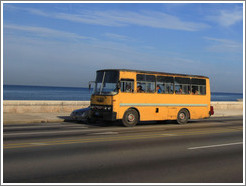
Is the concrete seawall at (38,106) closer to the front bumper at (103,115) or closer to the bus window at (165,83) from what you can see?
the front bumper at (103,115)

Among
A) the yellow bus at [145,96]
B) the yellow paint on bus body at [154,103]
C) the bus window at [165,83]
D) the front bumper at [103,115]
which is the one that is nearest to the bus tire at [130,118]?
the yellow bus at [145,96]

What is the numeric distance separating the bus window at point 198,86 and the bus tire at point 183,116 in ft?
4.76

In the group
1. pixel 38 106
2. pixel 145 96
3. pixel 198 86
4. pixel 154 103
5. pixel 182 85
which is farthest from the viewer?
pixel 38 106

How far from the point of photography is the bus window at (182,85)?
2025 cm

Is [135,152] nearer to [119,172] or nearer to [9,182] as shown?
[119,172]

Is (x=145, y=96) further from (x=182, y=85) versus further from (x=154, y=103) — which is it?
(x=182, y=85)

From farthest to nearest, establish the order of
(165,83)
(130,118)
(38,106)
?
1. (38,106)
2. (165,83)
3. (130,118)

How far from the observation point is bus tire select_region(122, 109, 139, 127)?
17.8 metres

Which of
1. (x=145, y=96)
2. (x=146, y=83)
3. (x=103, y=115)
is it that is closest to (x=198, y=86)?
(x=146, y=83)

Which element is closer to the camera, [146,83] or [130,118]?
[130,118]

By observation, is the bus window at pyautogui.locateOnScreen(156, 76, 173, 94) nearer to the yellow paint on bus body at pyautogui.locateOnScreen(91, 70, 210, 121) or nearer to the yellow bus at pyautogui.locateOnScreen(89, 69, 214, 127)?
the yellow bus at pyautogui.locateOnScreen(89, 69, 214, 127)

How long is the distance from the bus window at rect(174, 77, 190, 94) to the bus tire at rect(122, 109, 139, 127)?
3554 millimetres

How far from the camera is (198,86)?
21453 millimetres

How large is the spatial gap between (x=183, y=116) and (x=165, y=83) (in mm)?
2736
